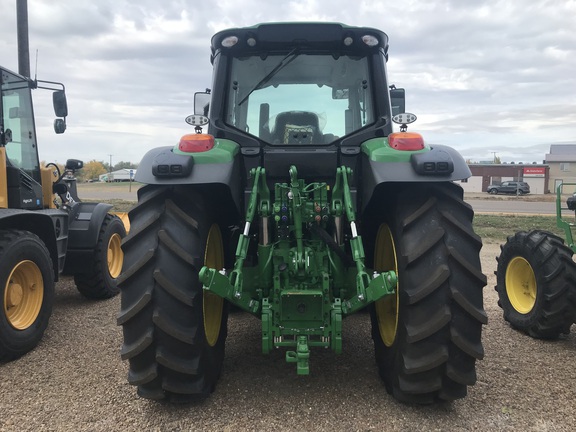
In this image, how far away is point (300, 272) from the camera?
10.2 feet

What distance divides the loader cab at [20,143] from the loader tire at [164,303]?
2.27 metres

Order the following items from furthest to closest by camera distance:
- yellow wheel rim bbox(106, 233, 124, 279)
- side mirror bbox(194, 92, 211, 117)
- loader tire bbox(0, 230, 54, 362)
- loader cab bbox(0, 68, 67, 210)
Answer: yellow wheel rim bbox(106, 233, 124, 279), loader cab bbox(0, 68, 67, 210), side mirror bbox(194, 92, 211, 117), loader tire bbox(0, 230, 54, 362)

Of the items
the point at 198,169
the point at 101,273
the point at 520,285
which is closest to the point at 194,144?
the point at 198,169

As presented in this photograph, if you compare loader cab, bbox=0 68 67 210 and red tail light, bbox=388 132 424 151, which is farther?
loader cab, bbox=0 68 67 210

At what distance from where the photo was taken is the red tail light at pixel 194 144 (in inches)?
123

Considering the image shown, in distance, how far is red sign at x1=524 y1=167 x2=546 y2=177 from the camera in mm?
50406

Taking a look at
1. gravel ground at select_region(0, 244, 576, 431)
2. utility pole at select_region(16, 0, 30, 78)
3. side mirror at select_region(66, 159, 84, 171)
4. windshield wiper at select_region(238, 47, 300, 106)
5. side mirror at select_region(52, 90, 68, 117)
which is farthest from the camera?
utility pole at select_region(16, 0, 30, 78)

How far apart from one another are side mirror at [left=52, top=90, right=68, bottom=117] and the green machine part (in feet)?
10.1

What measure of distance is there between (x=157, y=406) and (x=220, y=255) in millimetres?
1112

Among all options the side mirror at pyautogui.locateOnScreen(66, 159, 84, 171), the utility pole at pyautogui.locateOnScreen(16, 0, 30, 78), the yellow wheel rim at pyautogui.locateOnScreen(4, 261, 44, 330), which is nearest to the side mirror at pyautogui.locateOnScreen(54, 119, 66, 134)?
the side mirror at pyautogui.locateOnScreen(66, 159, 84, 171)

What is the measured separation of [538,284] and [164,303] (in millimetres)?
3443

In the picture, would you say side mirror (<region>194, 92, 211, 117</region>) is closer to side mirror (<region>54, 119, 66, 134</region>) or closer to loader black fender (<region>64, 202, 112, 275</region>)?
side mirror (<region>54, 119, 66, 134</region>)

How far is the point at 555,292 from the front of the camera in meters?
4.26

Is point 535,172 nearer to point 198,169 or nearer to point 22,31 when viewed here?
point 22,31
